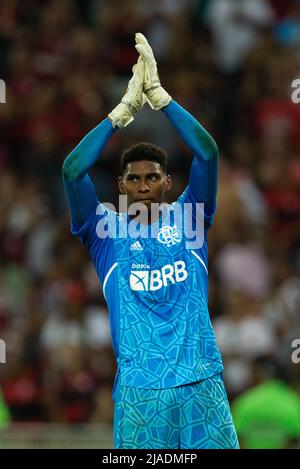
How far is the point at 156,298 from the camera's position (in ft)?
20.7

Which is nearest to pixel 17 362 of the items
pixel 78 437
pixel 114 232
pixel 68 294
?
pixel 68 294

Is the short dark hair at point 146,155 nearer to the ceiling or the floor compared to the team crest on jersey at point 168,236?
nearer to the ceiling

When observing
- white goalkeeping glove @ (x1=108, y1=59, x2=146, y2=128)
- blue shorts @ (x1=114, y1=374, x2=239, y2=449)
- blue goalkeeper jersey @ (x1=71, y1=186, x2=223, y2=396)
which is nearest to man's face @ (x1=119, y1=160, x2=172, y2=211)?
blue goalkeeper jersey @ (x1=71, y1=186, x2=223, y2=396)

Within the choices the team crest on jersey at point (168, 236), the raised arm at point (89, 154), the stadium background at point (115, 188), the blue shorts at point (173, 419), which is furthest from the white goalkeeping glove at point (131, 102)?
the stadium background at point (115, 188)

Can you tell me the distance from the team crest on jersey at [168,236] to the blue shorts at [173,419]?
78cm

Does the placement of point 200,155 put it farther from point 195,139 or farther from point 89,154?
point 89,154

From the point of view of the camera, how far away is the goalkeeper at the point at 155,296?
20.3 ft

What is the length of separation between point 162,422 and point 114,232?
109 cm

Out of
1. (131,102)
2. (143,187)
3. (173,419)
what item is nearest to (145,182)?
(143,187)

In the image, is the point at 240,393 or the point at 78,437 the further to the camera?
the point at 240,393

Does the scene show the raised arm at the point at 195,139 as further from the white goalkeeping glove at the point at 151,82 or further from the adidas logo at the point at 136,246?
the adidas logo at the point at 136,246

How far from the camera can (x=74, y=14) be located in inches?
557
